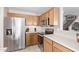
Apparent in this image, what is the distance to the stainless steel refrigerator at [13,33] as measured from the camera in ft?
10.5

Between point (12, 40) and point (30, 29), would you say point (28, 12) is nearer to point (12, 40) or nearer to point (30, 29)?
point (30, 29)

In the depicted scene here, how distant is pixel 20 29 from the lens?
11.5 ft

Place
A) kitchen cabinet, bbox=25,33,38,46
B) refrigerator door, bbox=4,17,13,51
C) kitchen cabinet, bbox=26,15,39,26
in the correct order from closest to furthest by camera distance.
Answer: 1. refrigerator door, bbox=4,17,13,51
2. kitchen cabinet, bbox=25,33,38,46
3. kitchen cabinet, bbox=26,15,39,26

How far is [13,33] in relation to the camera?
10.8 feet

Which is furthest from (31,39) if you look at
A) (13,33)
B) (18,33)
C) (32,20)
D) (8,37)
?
(8,37)

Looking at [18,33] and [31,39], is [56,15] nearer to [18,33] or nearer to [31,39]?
[18,33]

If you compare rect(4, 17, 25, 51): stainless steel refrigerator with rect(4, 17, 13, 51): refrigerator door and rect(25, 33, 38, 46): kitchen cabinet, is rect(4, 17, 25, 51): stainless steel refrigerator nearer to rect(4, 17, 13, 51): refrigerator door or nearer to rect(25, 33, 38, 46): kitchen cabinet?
rect(4, 17, 13, 51): refrigerator door

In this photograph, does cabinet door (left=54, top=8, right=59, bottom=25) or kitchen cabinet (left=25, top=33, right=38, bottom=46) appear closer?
cabinet door (left=54, top=8, right=59, bottom=25)

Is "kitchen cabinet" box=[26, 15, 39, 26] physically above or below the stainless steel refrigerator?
above

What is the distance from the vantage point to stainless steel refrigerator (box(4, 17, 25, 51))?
3211 millimetres

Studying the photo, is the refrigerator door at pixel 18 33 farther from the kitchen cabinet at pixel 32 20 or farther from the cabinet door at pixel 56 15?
the cabinet door at pixel 56 15

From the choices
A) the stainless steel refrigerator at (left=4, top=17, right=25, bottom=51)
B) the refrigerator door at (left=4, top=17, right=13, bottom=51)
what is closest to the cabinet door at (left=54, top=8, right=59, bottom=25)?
the stainless steel refrigerator at (left=4, top=17, right=25, bottom=51)
